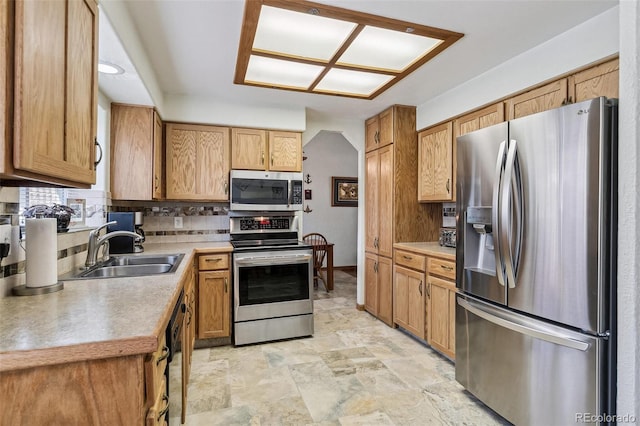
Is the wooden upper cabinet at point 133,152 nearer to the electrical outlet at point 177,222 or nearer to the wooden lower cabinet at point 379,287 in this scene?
the electrical outlet at point 177,222

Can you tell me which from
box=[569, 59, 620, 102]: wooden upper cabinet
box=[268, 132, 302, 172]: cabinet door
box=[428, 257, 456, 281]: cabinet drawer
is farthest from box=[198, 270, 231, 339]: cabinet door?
box=[569, 59, 620, 102]: wooden upper cabinet

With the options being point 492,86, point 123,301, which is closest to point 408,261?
point 492,86

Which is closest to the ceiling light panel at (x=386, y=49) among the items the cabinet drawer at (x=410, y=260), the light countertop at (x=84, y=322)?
the cabinet drawer at (x=410, y=260)

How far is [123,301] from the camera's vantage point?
3.96 ft

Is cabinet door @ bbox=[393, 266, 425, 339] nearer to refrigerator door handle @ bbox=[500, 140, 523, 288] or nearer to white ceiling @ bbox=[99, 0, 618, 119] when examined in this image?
refrigerator door handle @ bbox=[500, 140, 523, 288]

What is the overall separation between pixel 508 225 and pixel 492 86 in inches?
53.2

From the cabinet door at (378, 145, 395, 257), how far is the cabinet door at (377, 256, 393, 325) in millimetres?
→ 111

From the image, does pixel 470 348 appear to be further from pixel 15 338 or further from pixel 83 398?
pixel 15 338

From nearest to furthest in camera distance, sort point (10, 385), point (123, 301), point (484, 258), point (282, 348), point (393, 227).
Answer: point (10, 385), point (123, 301), point (484, 258), point (282, 348), point (393, 227)

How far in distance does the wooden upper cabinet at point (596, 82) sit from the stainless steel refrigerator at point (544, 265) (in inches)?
20.6

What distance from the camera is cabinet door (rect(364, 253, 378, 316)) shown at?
3731 millimetres

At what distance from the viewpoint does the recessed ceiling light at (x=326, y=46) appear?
1.81 m
